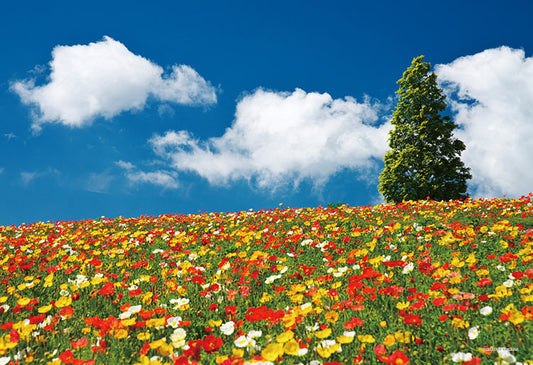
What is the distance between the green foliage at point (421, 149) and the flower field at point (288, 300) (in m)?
13.9

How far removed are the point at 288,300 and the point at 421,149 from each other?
21245mm

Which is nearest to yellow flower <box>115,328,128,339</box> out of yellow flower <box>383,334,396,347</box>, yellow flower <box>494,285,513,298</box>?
yellow flower <box>383,334,396,347</box>

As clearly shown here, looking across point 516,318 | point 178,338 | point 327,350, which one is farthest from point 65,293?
point 516,318

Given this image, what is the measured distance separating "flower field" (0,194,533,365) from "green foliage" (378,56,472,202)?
45.7 ft

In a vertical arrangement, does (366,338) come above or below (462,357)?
above

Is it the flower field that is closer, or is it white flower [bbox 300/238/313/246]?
the flower field

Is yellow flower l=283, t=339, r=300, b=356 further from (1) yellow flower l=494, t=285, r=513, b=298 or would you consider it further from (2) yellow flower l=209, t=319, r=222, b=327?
(1) yellow flower l=494, t=285, r=513, b=298

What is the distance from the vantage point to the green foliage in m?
22.4

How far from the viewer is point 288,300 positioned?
454 cm

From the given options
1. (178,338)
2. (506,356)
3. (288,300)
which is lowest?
(506,356)

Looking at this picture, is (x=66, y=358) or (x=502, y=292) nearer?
(x=66, y=358)

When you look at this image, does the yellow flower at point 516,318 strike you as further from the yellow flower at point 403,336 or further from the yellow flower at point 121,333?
the yellow flower at point 121,333

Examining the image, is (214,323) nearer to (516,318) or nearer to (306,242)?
(516,318)

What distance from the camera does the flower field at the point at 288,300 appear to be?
317 cm
